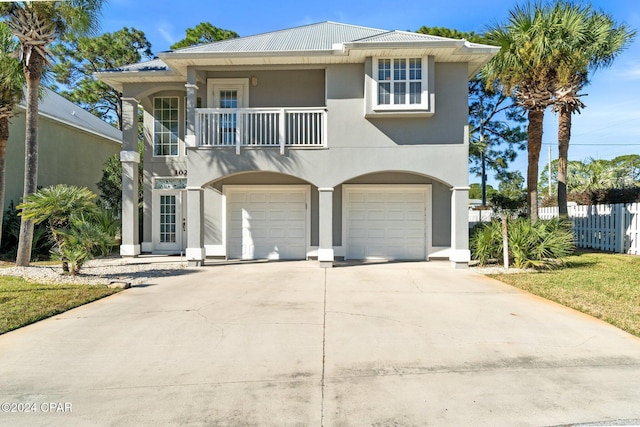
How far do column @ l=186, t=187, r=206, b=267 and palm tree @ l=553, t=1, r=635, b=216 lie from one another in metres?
12.1

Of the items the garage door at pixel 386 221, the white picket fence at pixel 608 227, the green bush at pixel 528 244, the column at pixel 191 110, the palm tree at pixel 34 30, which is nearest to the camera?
the palm tree at pixel 34 30

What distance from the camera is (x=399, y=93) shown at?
1187cm

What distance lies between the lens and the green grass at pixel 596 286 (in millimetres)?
6855

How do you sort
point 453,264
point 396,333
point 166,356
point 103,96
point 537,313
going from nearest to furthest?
point 166,356 → point 396,333 → point 537,313 → point 453,264 → point 103,96

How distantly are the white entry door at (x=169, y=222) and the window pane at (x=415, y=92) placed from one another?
8.53 meters

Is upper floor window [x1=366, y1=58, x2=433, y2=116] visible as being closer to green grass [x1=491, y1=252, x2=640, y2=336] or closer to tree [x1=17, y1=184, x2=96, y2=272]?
green grass [x1=491, y1=252, x2=640, y2=336]

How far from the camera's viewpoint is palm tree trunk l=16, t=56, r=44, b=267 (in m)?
11.4

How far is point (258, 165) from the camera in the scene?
1218 cm

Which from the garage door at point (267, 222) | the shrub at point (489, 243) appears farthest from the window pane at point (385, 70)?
the shrub at point (489, 243)

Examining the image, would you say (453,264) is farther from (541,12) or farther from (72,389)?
(72,389)

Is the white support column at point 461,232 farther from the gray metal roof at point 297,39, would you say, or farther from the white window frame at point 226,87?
the white window frame at point 226,87

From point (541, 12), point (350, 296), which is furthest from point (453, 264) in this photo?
point (541, 12)

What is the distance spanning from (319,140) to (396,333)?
25.0 ft

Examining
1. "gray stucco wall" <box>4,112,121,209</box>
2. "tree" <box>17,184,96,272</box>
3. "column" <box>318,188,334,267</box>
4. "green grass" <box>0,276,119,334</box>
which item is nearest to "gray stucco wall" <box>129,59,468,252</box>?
"column" <box>318,188,334,267</box>
